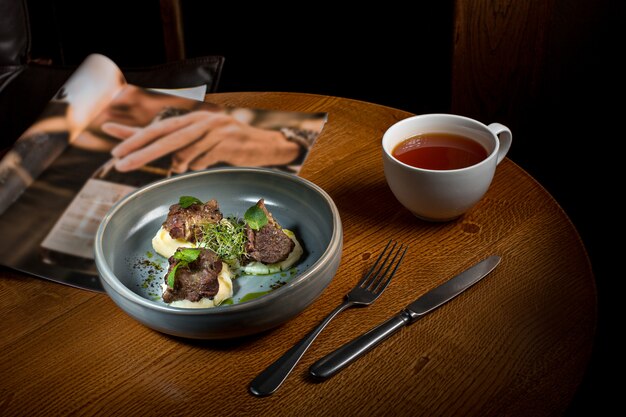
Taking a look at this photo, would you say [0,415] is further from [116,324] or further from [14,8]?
[14,8]

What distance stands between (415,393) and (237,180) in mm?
467

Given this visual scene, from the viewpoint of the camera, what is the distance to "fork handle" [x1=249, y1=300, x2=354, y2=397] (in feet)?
2.57

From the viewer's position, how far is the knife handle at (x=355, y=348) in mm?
798

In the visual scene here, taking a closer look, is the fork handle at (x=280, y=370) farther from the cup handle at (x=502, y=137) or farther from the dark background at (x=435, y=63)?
the dark background at (x=435, y=63)

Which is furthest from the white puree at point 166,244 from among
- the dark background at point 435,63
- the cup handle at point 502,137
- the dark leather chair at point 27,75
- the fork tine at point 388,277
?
the dark background at point 435,63

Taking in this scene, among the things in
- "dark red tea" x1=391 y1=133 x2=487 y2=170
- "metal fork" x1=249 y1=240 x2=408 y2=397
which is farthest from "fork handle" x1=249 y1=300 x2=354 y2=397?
"dark red tea" x1=391 y1=133 x2=487 y2=170

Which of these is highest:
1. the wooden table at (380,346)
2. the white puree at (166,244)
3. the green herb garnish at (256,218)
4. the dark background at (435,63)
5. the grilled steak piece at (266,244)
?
the green herb garnish at (256,218)

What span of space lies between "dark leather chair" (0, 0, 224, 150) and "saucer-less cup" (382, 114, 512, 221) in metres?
0.78

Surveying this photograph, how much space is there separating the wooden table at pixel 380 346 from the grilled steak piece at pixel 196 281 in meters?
0.06

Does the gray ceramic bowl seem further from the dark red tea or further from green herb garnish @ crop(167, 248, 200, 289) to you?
the dark red tea

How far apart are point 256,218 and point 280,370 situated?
22 centimetres

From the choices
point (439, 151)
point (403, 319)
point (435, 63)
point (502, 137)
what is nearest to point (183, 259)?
point (403, 319)

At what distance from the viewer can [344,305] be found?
892 mm

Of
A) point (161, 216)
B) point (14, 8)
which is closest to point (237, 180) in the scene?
point (161, 216)
